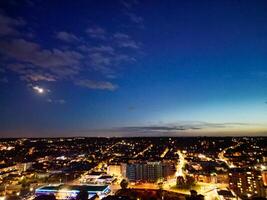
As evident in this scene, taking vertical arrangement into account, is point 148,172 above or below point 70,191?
above

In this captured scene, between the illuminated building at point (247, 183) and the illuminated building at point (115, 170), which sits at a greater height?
the illuminated building at point (247, 183)

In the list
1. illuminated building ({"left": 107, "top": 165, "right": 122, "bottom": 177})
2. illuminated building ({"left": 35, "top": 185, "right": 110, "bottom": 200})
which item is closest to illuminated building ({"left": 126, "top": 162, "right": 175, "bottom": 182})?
illuminated building ({"left": 107, "top": 165, "right": 122, "bottom": 177})

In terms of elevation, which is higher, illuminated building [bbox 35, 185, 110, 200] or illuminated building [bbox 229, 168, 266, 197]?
illuminated building [bbox 229, 168, 266, 197]

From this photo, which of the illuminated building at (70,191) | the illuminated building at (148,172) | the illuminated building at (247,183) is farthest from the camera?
the illuminated building at (148,172)

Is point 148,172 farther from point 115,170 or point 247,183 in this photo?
point 247,183

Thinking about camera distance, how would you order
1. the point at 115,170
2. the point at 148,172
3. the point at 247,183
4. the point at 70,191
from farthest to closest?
the point at 115,170, the point at 148,172, the point at 70,191, the point at 247,183

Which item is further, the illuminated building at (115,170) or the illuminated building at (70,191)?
the illuminated building at (115,170)

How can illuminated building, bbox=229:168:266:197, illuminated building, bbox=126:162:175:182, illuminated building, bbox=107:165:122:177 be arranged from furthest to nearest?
illuminated building, bbox=107:165:122:177 → illuminated building, bbox=126:162:175:182 → illuminated building, bbox=229:168:266:197

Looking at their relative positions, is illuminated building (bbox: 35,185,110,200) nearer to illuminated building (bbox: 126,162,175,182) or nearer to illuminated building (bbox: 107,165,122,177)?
illuminated building (bbox: 126,162,175,182)

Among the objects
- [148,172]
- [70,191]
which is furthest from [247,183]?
[70,191]

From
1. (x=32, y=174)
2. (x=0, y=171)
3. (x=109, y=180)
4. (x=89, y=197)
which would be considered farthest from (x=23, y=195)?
(x=0, y=171)

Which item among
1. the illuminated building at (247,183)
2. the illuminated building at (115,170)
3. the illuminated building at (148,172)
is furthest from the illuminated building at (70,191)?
the illuminated building at (247,183)

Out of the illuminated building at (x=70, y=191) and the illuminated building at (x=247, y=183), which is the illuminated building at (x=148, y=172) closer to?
the illuminated building at (x=70, y=191)

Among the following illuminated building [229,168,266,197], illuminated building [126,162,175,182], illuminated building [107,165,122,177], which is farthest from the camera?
illuminated building [107,165,122,177]
